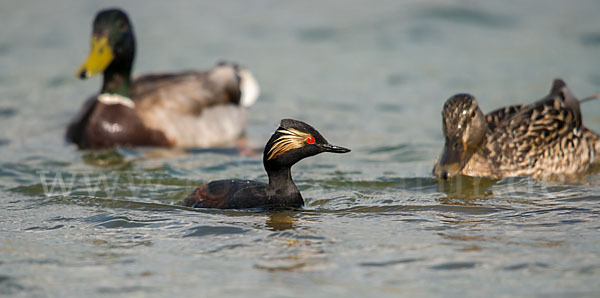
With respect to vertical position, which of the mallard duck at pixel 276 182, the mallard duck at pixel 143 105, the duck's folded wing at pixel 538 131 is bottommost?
the mallard duck at pixel 276 182

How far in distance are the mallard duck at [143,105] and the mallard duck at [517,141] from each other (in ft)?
14.9

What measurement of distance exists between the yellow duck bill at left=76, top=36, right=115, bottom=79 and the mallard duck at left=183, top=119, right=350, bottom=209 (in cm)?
457

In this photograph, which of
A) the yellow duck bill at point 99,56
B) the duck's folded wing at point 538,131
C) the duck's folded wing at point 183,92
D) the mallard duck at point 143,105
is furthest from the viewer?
the duck's folded wing at point 183,92

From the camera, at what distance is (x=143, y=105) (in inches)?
497

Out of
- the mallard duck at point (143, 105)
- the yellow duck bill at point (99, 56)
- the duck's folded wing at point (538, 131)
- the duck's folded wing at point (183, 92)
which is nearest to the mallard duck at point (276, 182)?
the duck's folded wing at point (538, 131)

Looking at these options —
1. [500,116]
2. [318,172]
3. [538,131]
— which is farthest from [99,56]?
[538,131]

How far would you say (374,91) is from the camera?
48.0ft

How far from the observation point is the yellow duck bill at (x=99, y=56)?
12016 millimetres

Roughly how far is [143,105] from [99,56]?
1.02 m

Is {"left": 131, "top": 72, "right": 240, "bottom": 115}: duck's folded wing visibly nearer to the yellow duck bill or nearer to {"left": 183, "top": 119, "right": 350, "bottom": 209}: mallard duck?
the yellow duck bill

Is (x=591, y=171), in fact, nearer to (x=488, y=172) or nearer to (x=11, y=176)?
(x=488, y=172)

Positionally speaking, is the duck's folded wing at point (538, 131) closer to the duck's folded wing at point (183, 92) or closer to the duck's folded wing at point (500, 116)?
the duck's folded wing at point (500, 116)

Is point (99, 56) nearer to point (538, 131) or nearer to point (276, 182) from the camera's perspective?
point (276, 182)

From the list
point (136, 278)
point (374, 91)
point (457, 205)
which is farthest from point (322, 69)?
point (136, 278)
